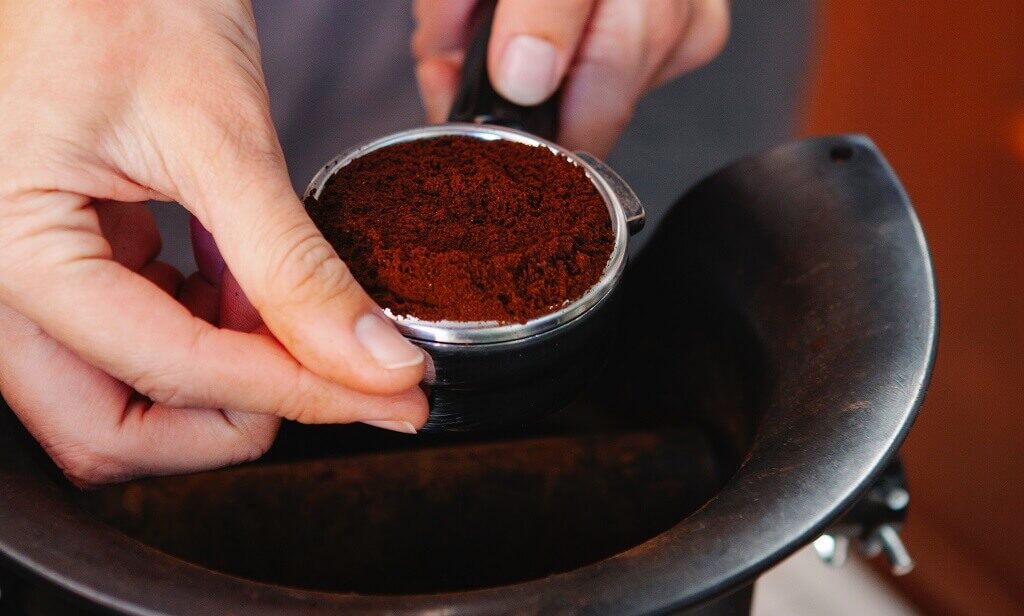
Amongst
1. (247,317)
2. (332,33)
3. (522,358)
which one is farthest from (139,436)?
(332,33)

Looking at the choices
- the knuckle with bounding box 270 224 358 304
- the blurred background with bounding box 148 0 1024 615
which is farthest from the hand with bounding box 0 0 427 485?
the blurred background with bounding box 148 0 1024 615

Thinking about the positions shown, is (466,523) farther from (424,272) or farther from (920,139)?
(920,139)

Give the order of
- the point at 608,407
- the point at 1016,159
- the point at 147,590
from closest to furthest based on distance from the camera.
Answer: the point at 147,590 < the point at 608,407 < the point at 1016,159

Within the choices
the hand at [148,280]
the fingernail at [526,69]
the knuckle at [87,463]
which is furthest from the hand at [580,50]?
the knuckle at [87,463]

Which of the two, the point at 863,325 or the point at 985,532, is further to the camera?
the point at 985,532

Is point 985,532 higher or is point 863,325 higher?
point 863,325

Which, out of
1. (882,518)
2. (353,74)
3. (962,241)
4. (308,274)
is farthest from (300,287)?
(962,241)

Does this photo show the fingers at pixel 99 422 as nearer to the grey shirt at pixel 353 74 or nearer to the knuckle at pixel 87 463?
the knuckle at pixel 87 463
